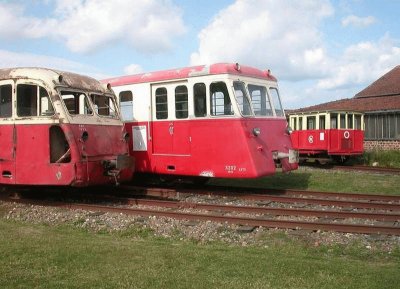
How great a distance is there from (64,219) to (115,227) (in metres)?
1.28

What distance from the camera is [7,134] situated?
10297 millimetres

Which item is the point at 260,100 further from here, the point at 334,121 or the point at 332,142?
the point at 334,121

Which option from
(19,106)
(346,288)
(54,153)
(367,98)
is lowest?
(346,288)

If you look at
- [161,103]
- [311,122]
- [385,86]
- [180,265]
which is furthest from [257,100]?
Answer: [385,86]

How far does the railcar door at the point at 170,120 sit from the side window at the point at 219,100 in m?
0.75

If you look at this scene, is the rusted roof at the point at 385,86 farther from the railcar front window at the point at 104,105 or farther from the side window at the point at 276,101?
the railcar front window at the point at 104,105

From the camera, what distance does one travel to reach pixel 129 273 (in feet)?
18.0

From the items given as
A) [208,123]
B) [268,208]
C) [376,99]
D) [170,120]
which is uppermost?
[376,99]

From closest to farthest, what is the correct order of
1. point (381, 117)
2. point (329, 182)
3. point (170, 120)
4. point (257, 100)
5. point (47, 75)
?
1. point (47, 75)
2. point (257, 100)
3. point (170, 120)
4. point (329, 182)
5. point (381, 117)

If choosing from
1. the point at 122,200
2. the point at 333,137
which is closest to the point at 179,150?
the point at 122,200

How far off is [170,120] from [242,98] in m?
1.90

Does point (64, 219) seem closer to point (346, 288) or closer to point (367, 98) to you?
point (346, 288)

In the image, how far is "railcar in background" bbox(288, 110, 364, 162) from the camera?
68.1 ft

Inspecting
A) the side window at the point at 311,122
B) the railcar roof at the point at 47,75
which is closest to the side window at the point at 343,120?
the side window at the point at 311,122
